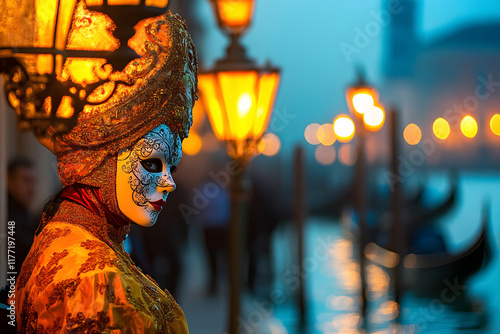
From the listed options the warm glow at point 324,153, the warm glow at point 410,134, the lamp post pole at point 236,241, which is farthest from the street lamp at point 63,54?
the warm glow at point 324,153

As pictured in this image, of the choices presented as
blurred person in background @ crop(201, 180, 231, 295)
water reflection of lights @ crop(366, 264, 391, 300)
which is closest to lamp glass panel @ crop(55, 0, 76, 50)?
blurred person in background @ crop(201, 180, 231, 295)

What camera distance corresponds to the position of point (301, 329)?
7.26m

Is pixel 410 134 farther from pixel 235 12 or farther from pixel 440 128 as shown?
pixel 235 12

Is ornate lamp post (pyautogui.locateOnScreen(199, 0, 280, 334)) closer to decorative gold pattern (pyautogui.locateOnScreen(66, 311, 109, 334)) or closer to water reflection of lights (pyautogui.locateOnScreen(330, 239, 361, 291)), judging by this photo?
decorative gold pattern (pyautogui.locateOnScreen(66, 311, 109, 334))

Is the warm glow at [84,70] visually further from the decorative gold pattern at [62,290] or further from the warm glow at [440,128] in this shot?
the warm glow at [440,128]

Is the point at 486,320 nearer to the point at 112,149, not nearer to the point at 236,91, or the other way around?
the point at 236,91

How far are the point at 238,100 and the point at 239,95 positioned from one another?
0.09 ft

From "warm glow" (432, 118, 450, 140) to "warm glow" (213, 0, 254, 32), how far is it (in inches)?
675

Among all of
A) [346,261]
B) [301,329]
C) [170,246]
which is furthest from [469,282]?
[170,246]

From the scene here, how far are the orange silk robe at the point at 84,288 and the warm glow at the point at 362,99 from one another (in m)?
6.60

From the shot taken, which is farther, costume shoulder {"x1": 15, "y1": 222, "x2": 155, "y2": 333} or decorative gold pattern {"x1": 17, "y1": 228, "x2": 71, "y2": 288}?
decorative gold pattern {"x1": 17, "y1": 228, "x2": 71, "y2": 288}

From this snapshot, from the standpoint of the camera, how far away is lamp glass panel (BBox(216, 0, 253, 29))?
4.19 metres

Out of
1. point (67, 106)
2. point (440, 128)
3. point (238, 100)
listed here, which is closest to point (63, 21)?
point (67, 106)

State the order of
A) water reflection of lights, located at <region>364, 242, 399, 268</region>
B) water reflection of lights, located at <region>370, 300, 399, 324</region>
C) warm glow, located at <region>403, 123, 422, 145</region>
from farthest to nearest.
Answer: warm glow, located at <region>403, 123, 422, 145</region>
water reflection of lights, located at <region>364, 242, 399, 268</region>
water reflection of lights, located at <region>370, 300, 399, 324</region>
